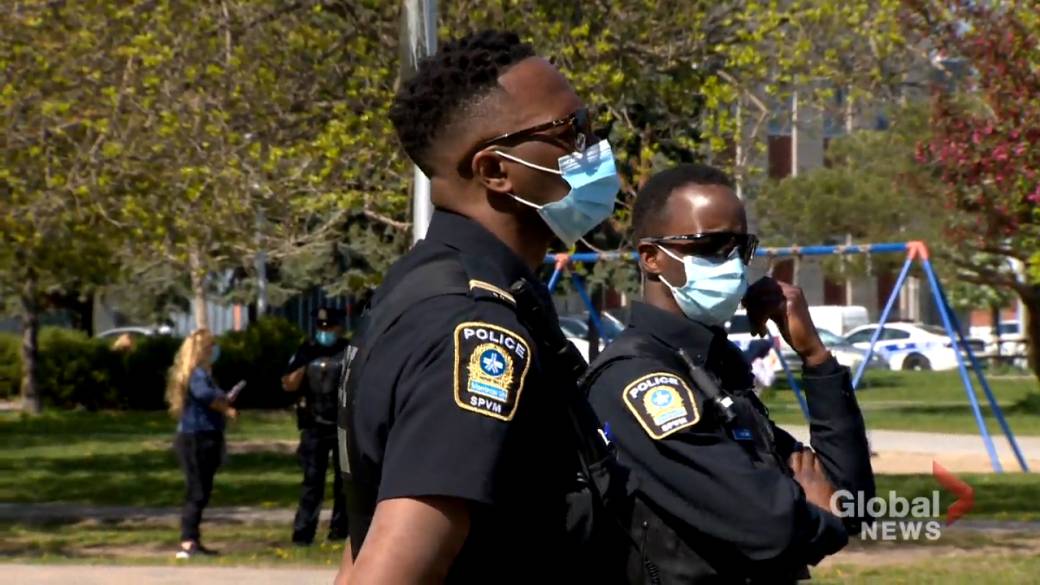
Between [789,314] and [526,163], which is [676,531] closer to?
[789,314]

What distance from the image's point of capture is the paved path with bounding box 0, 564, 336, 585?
10.3m

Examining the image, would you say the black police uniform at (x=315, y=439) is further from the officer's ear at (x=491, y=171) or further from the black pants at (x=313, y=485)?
the officer's ear at (x=491, y=171)

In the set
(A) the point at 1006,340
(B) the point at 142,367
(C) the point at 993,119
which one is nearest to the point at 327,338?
(C) the point at 993,119

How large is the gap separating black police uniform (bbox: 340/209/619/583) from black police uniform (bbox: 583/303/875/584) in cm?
83

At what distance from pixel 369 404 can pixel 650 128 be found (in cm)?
1102

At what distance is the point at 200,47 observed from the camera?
12766 millimetres

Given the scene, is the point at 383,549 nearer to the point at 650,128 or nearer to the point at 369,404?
the point at 369,404

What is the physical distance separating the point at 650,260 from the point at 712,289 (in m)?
0.21

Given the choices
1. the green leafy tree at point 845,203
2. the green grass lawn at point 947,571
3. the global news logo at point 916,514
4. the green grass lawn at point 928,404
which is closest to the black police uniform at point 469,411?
the green grass lawn at point 947,571

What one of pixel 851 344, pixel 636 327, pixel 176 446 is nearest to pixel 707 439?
pixel 636 327

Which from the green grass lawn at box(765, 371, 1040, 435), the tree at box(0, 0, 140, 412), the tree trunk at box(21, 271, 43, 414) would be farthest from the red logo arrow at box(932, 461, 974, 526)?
the tree trunk at box(21, 271, 43, 414)

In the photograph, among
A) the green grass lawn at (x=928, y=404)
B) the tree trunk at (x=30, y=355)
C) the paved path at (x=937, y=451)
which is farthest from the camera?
the tree trunk at (x=30, y=355)

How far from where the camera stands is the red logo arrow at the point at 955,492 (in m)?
14.2

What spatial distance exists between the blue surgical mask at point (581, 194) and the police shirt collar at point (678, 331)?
101 cm
